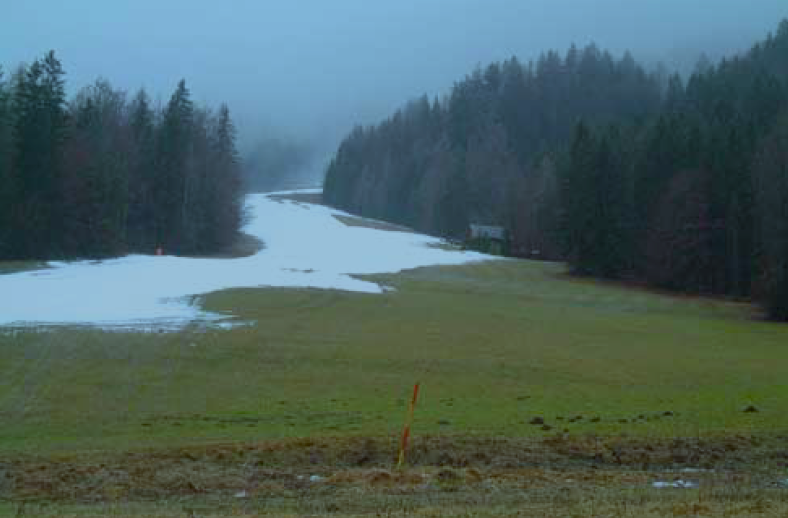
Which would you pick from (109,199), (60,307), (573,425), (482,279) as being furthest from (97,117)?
(573,425)

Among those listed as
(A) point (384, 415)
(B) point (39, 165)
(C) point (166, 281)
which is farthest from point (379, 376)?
(B) point (39, 165)

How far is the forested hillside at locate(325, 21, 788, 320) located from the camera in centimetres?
6031

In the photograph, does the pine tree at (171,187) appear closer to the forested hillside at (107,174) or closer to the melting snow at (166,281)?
the forested hillside at (107,174)

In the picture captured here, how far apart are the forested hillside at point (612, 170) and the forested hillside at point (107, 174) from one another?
36859 millimetres

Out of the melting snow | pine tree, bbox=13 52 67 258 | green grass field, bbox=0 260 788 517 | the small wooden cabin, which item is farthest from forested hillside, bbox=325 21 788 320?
pine tree, bbox=13 52 67 258

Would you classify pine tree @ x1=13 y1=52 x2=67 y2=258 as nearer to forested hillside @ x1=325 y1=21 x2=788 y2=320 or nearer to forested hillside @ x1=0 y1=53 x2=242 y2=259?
forested hillside @ x1=0 y1=53 x2=242 y2=259

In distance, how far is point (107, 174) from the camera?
62688 mm

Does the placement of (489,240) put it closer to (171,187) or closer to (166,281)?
(171,187)

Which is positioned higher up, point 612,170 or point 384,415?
point 612,170

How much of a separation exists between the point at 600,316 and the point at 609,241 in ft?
101

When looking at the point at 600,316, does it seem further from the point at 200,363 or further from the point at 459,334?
the point at 200,363

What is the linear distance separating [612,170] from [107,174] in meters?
45.2

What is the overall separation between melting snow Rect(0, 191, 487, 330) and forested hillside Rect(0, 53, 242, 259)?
4928 millimetres

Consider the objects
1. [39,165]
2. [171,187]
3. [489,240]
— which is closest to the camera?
[39,165]
